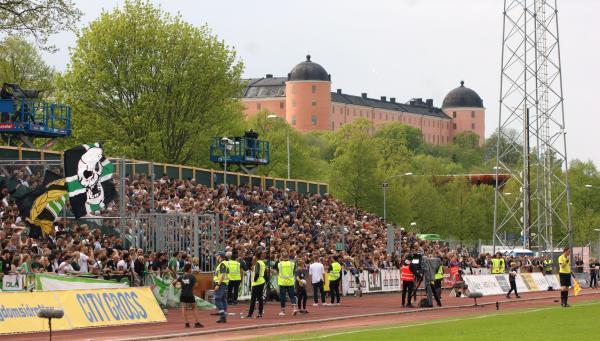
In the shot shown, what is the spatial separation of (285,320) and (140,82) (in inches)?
1824

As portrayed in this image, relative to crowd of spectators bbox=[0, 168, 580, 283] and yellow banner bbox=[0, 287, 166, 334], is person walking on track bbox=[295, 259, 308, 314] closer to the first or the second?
crowd of spectators bbox=[0, 168, 580, 283]

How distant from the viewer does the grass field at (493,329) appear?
25455 millimetres

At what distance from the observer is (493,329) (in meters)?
27.8

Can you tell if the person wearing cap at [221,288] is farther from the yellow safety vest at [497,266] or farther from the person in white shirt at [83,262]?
the yellow safety vest at [497,266]

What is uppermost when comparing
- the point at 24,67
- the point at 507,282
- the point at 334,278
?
the point at 24,67

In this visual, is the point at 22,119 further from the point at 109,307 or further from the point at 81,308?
the point at 81,308

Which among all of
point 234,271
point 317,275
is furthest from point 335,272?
point 234,271

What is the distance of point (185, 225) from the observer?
131ft

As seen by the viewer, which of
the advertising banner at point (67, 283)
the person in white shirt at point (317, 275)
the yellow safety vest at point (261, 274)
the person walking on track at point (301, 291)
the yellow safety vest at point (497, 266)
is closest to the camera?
the advertising banner at point (67, 283)

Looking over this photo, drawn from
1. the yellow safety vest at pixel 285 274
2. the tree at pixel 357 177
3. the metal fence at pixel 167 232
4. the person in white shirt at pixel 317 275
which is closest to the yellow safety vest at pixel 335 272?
the person in white shirt at pixel 317 275

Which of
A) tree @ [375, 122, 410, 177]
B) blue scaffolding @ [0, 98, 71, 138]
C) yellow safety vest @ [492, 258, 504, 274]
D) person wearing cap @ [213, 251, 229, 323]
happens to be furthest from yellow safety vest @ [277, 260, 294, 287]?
tree @ [375, 122, 410, 177]

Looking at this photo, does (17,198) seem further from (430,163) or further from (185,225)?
(430,163)

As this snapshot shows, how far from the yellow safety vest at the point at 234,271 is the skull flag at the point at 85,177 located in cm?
422

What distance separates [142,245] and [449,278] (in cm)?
2277
